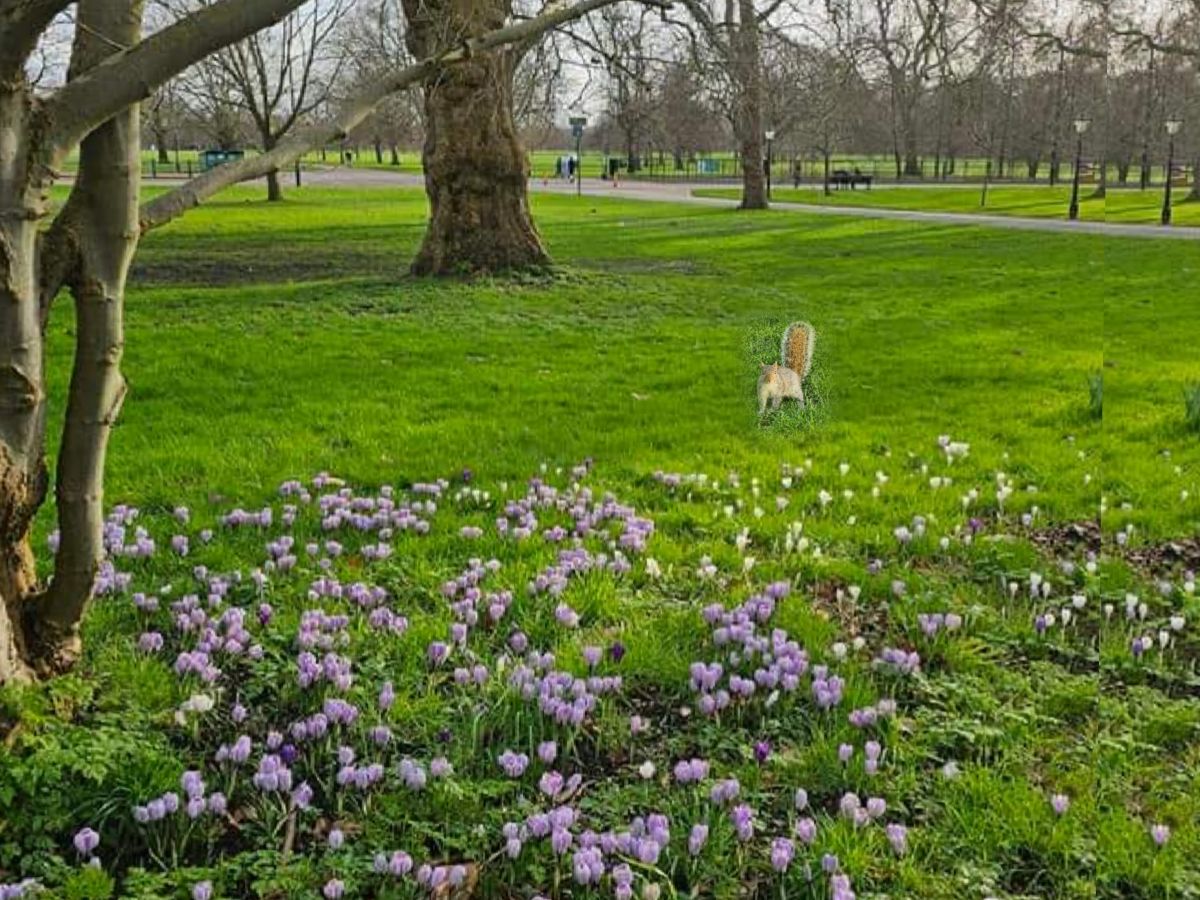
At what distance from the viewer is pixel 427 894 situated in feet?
9.59

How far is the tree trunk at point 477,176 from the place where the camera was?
51.4 ft

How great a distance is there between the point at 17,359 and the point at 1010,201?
47.0 metres

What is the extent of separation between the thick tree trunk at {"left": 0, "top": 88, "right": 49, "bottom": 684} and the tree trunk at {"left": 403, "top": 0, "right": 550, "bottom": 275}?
12.4 meters

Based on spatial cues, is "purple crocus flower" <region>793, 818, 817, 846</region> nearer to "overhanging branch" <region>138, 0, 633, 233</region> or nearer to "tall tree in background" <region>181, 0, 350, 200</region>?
"overhanging branch" <region>138, 0, 633, 233</region>

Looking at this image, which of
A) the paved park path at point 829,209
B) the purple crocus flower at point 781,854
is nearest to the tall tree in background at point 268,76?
the paved park path at point 829,209

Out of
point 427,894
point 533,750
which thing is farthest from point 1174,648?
point 427,894

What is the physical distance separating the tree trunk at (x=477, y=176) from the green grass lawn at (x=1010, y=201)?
80.4 feet

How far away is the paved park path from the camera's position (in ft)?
97.9

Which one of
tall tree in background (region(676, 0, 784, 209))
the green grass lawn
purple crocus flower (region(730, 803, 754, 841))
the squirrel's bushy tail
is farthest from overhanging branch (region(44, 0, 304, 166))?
the green grass lawn

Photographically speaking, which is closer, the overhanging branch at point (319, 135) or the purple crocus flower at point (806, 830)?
the purple crocus flower at point (806, 830)

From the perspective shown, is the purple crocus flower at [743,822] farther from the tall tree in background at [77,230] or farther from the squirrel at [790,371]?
the squirrel at [790,371]

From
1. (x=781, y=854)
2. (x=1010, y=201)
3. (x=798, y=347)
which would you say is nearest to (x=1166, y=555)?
(x=798, y=347)

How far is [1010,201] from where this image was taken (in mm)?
45281

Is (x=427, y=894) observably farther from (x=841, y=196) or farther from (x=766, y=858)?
(x=841, y=196)
